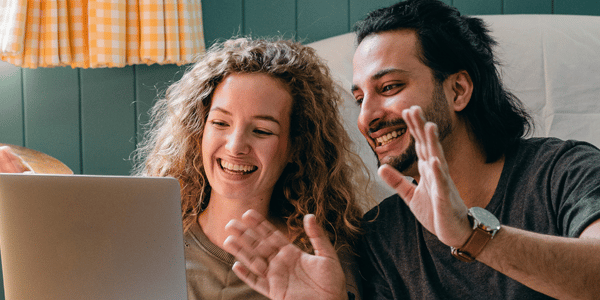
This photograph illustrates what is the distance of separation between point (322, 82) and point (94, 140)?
38.5 inches

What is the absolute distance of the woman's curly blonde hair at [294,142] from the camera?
3.97ft

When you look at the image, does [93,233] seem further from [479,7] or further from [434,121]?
[479,7]

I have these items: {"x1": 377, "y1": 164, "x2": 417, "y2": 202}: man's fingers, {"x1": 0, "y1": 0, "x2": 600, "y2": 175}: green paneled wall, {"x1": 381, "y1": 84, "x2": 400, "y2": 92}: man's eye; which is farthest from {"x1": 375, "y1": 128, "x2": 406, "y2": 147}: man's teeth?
{"x1": 0, "y1": 0, "x2": 600, "y2": 175}: green paneled wall

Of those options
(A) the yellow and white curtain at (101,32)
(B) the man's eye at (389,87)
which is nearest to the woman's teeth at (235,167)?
(B) the man's eye at (389,87)

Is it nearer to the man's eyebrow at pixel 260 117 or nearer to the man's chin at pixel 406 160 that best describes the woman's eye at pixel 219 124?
the man's eyebrow at pixel 260 117

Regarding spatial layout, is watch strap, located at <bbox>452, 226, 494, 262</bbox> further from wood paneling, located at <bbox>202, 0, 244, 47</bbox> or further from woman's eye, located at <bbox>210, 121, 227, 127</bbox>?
wood paneling, located at <bbox>202, 0, 244, 47</bbox>

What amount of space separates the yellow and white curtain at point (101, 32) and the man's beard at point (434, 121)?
32.3 inches

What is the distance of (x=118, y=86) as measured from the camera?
69.8 inches

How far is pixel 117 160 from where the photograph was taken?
1793 millimetres

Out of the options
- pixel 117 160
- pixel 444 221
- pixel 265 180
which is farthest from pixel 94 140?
pixel 444 221

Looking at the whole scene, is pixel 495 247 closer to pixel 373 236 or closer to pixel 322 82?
pixel 373 236

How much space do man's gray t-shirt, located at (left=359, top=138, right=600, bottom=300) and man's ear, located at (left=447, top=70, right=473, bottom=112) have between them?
0.18 metres

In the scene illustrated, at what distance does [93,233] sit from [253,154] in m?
0.49

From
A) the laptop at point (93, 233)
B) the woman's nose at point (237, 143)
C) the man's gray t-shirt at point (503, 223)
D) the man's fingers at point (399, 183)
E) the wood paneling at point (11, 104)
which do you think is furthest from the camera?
the wood paneling at point (11, 104)
